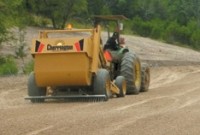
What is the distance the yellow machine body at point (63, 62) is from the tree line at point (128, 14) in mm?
16765

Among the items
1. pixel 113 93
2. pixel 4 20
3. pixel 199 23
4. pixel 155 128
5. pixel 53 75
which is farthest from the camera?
pixel 199 23

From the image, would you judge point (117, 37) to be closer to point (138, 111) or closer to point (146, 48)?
point (138, 111)

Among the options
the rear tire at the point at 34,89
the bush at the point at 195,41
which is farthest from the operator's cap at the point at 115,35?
the bush at the point at 195,41

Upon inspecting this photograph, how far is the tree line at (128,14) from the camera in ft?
114

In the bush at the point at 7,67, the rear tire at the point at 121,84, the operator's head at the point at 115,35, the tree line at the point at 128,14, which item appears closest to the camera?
the rear tire at the point at 121,84

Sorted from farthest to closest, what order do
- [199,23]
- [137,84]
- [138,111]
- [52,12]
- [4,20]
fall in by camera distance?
[199,23], [52,12], [4,20], [137,84], [138,111]

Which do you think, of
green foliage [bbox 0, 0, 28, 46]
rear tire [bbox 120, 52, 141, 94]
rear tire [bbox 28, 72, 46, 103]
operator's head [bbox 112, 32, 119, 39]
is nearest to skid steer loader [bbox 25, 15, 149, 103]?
rear tire [bbox 28, 72, 46, 103]

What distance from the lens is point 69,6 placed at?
6619cm

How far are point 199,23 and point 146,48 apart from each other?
55.1 m

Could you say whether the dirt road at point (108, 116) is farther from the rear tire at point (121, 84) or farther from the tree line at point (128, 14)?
the tree line at point (128, 14)

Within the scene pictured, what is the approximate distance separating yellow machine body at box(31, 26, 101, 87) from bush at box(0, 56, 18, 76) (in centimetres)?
1346

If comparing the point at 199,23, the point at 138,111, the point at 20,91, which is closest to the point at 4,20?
the point at 20,91

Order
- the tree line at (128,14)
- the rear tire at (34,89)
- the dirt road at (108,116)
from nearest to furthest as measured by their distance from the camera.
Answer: the dirt road at (108,116)
the rear tire at (34,89)
the tree line at (128,14)

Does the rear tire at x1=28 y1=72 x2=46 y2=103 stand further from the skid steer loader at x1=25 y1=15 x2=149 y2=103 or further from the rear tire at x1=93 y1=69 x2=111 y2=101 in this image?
the rear tire at x1=93 y1=69 x2=111 y2=101
